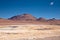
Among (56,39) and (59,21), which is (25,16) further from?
(56,39)

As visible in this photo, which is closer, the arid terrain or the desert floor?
the desert floor

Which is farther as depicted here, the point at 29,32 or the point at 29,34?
the point at 29,32

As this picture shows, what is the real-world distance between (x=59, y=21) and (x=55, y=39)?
5372 centimetres

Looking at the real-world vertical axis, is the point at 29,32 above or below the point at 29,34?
above

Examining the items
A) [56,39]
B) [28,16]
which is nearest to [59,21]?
[28,16]

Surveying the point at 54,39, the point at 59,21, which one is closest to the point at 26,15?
the point at 59,21

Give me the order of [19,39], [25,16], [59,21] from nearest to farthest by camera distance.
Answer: [19,39]
[59,21]
[25,16]

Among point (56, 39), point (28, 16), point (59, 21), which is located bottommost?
point (56, 39)

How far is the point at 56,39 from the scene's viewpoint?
17.4 meters

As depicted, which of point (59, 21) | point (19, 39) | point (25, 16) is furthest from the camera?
point (25, 16)

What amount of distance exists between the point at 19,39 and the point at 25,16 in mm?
75921

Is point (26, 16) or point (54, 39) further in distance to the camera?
point (26, 16)

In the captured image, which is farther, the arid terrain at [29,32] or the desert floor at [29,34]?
the arid terrain at [29,32]

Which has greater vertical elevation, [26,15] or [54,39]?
[26,15]
